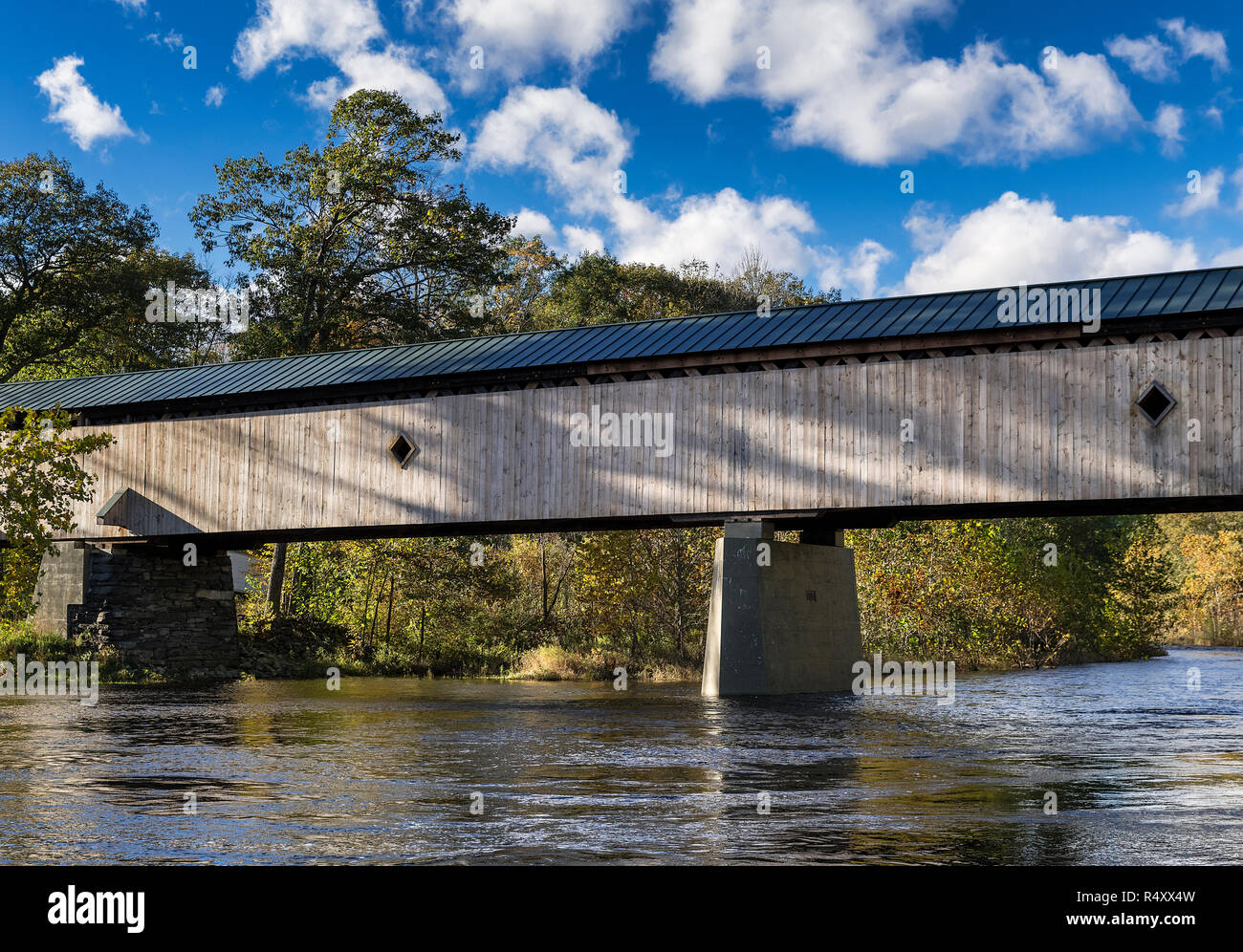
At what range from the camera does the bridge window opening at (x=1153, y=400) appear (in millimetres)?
16141

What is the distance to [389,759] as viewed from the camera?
32.4ft

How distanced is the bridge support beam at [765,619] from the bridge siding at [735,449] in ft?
2.55

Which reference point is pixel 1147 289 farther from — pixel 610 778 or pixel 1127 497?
pixel 610 778

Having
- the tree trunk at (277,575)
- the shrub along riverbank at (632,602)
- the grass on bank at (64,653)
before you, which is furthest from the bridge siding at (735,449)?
the tree trunk at (277,575)

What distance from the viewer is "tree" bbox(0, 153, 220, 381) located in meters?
35.7

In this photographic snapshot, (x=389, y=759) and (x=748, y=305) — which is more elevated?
(x=748, y=305)

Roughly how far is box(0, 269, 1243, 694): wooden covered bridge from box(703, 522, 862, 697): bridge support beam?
4cm

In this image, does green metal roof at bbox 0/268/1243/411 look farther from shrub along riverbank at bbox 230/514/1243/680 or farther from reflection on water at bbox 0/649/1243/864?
shrub along riverbank at bbox 230/514/1243/680

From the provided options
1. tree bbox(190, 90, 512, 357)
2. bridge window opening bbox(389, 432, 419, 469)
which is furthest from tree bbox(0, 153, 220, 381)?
bridge window opening bbox(389, 432, 419, 469)

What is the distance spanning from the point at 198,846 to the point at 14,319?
37.3 metres

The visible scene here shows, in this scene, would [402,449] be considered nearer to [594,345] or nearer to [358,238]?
[594,345]

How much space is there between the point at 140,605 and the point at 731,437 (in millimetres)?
12433

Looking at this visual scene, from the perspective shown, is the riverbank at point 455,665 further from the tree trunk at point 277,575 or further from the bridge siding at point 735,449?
the bridge siding at point 735,449
